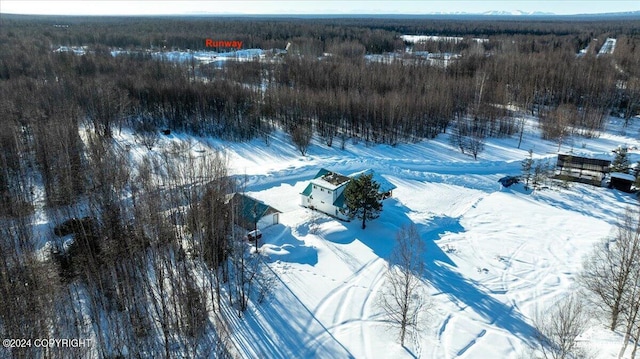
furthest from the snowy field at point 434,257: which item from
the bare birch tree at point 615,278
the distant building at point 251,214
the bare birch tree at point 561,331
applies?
the bare birch tree at point 615,278

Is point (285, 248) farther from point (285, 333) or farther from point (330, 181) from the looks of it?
point (330, 181)

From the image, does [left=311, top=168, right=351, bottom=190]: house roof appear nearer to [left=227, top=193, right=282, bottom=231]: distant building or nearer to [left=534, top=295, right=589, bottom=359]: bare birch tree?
[left=227, top=193, right=282, bottom=231]: distant building

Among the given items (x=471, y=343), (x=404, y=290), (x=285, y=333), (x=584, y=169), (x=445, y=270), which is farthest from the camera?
(x=584, y=169)

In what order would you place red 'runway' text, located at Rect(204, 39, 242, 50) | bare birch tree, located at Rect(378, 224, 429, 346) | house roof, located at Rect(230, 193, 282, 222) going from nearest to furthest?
bare birch tree, located at Rect(378, 224, 429, 346) → house roof, located at Rect(230, 193, 282, 222) → red 'runway' text, located at Rect(204, 39, 242, 50)

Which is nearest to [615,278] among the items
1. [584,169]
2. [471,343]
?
[471,343]

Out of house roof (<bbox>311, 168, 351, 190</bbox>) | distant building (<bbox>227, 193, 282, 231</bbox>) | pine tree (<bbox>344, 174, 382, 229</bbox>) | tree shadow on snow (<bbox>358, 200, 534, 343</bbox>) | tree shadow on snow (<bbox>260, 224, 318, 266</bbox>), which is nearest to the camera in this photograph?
tree shadow on snow (<bbox>358, 200, 534, 343</bbox>)

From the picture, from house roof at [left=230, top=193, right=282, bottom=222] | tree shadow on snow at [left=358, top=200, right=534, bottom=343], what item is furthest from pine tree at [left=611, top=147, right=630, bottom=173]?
house roof at [left=230, top=193, right=282, bottom=222]

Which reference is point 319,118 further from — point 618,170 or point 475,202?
point 618,170

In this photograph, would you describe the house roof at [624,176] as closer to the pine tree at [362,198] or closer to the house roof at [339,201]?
the pine tree at [362,198]
